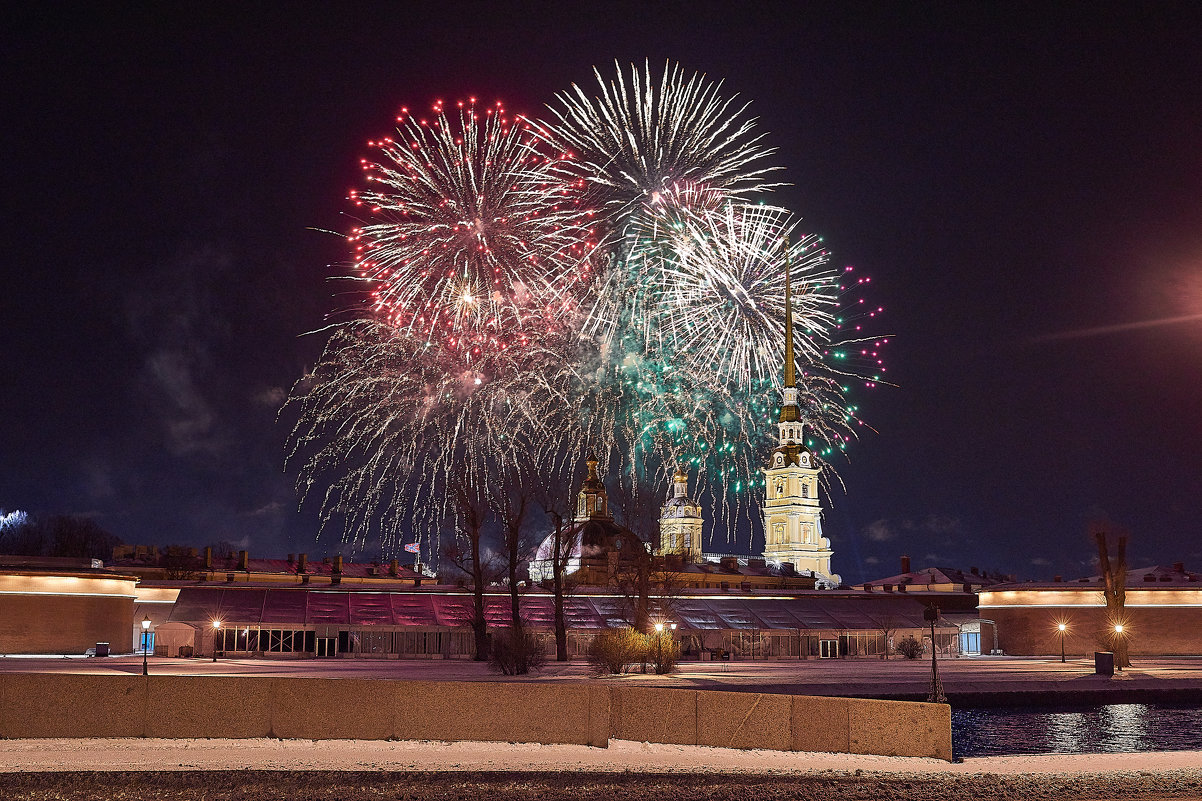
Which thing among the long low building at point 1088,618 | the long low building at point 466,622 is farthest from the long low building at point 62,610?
the long low building at point 1088,618

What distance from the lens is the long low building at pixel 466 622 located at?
217 feet

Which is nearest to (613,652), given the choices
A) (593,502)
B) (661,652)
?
(661,652)

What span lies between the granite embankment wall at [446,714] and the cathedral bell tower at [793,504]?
118 m

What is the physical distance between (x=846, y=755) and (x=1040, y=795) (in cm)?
360

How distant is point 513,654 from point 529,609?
90.0 feet

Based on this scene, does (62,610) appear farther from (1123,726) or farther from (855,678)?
(1123,726)

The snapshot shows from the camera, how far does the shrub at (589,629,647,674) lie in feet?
158

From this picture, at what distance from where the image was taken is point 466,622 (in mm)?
69938

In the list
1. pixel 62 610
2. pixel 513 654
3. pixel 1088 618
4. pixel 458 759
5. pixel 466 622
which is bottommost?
pixel 1088 618

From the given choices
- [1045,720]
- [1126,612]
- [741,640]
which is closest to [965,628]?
[1126,612]

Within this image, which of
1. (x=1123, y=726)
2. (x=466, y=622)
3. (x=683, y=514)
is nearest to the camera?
(x=1123, y=726)

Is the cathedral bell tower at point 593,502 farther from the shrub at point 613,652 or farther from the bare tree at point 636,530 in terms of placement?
the shrub at point 613,652

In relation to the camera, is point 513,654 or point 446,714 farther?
point 513,654

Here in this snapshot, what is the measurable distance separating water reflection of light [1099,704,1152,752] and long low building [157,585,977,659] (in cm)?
2959
